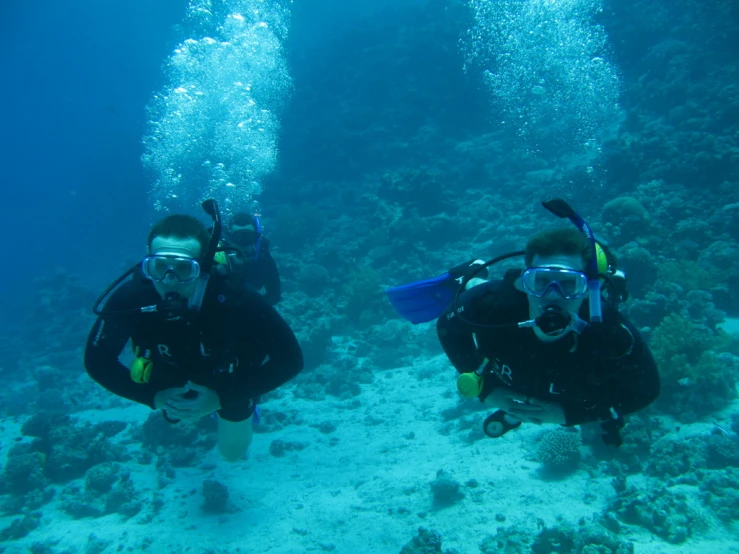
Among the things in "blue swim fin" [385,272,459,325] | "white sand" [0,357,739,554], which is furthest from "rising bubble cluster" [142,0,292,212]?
"blue swim fin" [385,272,459,325]

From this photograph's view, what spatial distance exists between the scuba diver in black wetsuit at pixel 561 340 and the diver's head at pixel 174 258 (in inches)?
84.6

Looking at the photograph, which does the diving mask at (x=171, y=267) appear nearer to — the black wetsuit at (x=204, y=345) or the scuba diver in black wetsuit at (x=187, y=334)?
the scuba diver in black wetsuit at (x=187, y=334)

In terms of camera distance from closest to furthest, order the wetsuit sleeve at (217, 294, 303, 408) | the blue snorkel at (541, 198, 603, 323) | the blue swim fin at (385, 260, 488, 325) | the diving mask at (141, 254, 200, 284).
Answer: the blue snorkel at (541, 198, 603, 323) → the diving mask at (141, 254, 200, 284) → the wetsuit sleeve at (217, 294, 303, 408) → the blue swim fin at (385, 260, 488, 325)

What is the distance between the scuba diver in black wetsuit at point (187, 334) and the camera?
3248 millimetres

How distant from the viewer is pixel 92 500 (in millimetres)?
8234

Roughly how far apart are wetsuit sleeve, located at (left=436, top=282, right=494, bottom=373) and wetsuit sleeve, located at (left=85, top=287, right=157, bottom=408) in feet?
8.42

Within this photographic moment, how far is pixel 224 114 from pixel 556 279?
3855cm

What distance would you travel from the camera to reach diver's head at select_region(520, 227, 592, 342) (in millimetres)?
2715

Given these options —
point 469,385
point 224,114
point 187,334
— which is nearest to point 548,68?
point 224,114

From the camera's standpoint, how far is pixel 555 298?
281 centimetres

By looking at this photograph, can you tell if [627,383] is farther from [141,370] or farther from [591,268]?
[141,370]

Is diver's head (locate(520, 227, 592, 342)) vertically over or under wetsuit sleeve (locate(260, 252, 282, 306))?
under

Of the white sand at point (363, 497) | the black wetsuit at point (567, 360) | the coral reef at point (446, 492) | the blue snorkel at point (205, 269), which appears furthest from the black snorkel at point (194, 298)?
the coral reef at point (446, 492)

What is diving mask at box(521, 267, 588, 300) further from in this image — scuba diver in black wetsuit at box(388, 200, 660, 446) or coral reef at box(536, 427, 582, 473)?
coral reef at box(536, 427, 582, 473)
